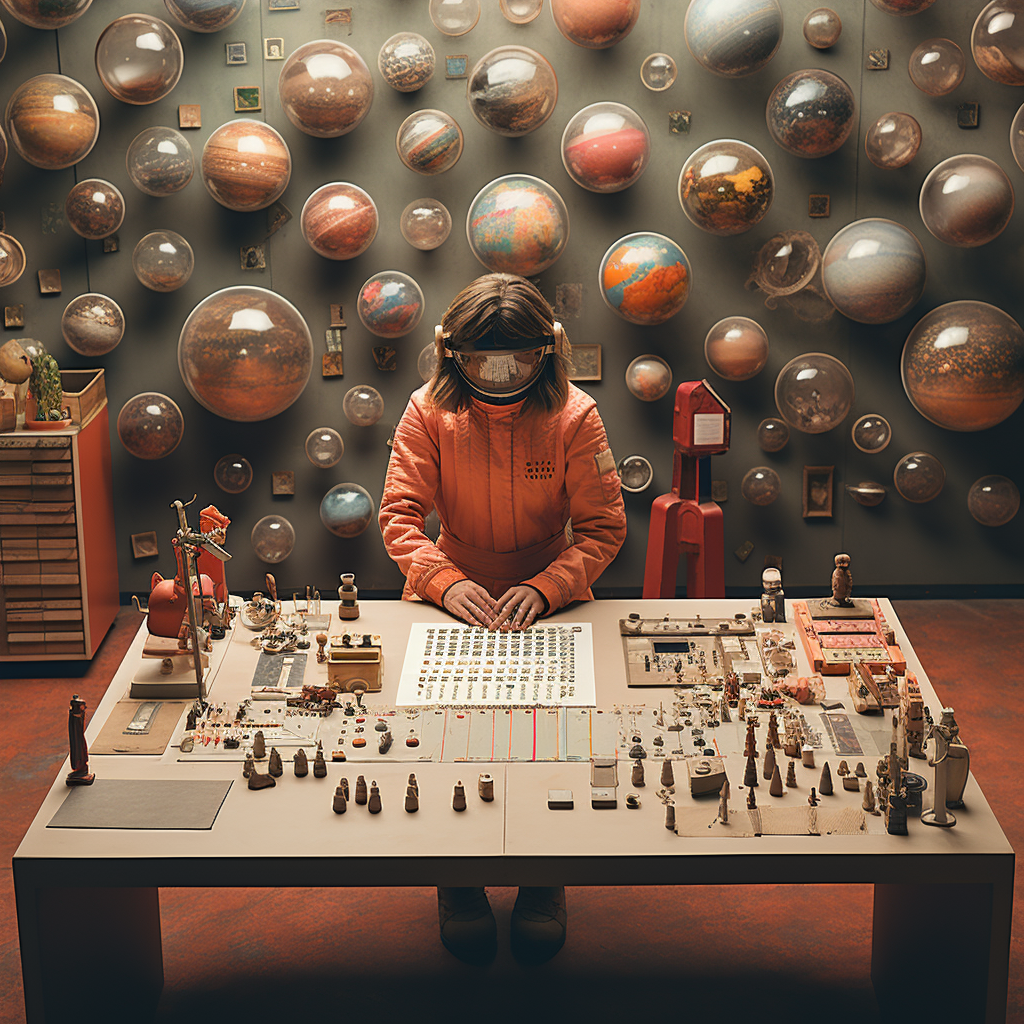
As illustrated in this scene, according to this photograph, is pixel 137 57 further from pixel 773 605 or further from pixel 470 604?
pixel 773 605

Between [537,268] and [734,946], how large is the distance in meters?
2.89

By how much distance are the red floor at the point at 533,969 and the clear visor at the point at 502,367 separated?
1.42 metres

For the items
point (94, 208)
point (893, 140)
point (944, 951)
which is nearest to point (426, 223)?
point (94, 208)

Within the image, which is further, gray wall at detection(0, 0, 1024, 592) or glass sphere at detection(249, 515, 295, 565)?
glass sphere at detection(249, 515, 295, 565)

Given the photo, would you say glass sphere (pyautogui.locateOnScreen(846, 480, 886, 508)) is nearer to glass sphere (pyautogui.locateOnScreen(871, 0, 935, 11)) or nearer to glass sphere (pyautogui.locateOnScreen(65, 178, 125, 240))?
glass sphere (pyautogui.locateOnScreen(871, 0, 935, 11))

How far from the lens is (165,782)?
6.97 feet

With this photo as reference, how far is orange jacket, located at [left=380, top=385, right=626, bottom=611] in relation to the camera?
3.01 m

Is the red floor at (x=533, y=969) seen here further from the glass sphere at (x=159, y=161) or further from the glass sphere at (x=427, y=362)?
the glass sphere at (x=159, y=161)

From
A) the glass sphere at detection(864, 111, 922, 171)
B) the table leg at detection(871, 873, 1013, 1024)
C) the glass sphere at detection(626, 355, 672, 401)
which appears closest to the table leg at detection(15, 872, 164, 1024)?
the table leg at detection(871, 873, 1013, 1024)

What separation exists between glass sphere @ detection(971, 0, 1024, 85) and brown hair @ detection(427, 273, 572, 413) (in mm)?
2790

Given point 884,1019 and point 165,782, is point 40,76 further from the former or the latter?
point 884,1019

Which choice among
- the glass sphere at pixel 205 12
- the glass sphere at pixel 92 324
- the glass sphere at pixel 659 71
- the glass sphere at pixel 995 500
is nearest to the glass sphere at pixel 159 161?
the glass sphere at pixel 205 12

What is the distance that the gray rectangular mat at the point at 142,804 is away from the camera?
2.00 meters

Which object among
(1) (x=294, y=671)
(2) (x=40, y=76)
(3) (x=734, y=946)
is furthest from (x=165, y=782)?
(2) (x=40, y=76)
